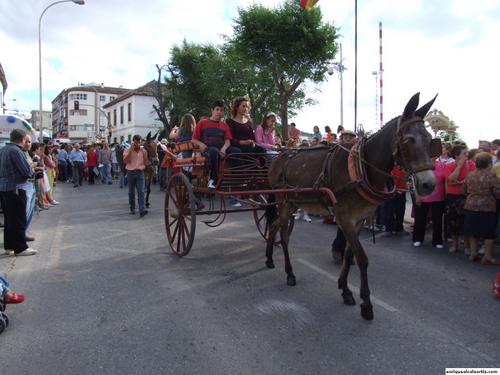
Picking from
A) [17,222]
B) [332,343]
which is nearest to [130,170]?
[17,222]

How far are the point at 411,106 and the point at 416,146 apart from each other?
406mm

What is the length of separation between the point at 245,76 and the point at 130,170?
17.2 m

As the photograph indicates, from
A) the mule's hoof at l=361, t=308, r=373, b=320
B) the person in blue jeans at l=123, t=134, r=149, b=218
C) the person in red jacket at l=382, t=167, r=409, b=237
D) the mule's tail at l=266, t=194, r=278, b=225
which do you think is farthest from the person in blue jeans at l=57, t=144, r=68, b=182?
the mule's hoof at l=361, t=308, r=373, b=320

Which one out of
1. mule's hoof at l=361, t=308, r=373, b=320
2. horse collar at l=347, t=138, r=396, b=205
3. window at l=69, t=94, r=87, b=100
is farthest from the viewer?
window at l=69, t=94, r=87, b=100

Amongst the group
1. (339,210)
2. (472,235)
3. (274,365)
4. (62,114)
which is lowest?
(274,365)

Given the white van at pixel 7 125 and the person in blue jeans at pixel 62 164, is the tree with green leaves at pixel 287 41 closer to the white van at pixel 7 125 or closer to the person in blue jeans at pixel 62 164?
the person in blue jeans at pixel 62 164

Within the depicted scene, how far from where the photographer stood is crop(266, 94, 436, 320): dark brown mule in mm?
3502

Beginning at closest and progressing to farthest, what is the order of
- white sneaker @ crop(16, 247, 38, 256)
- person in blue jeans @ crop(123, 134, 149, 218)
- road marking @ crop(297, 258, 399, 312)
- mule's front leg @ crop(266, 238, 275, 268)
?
road marking @ crop(297, 258, 399, 312) → mule's front leg @ crop(266, 238, 275, 268) → white sneaker @ crop(16, 247, 38, 256) → person in blue jeans @ crop(123, 134, 149, 218)

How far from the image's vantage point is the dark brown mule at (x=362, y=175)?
11.5 feet

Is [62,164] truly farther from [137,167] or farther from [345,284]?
[345,284]

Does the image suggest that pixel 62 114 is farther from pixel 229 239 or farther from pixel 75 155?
pixel 229 239

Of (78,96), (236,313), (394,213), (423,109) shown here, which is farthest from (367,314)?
(78,96)

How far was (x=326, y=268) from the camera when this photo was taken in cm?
538

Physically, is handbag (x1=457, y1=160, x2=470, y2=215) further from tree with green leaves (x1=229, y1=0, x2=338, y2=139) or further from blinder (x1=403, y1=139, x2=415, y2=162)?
tree with green leaves (x1=229, y1=0, x2=338, y2=139)
